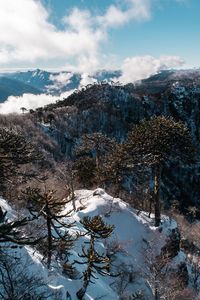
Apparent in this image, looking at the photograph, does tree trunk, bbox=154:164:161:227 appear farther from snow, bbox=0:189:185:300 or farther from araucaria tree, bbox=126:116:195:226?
snow, bbox=0:189:185:300

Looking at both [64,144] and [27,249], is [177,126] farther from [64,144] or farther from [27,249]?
[64,144]

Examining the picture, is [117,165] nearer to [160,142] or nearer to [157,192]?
[157,192]

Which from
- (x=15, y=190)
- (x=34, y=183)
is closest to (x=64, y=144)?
(x=34, y=183)

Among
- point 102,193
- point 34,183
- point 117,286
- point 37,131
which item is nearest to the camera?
point 117,286

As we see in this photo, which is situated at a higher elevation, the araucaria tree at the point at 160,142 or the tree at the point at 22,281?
the araucaria tree at the point at 160,142

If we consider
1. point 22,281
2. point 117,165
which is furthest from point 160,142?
point 22,281

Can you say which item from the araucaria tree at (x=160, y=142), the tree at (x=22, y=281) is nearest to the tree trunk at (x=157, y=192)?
the araucaria tree at (x=160, y=142)

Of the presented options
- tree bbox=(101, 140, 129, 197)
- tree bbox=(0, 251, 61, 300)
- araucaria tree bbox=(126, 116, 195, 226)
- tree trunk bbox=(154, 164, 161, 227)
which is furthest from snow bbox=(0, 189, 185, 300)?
araucaria tree bbox=(126, 116, 195, 226)

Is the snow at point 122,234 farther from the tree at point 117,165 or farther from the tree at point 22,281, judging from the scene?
the tree at point 22,281
